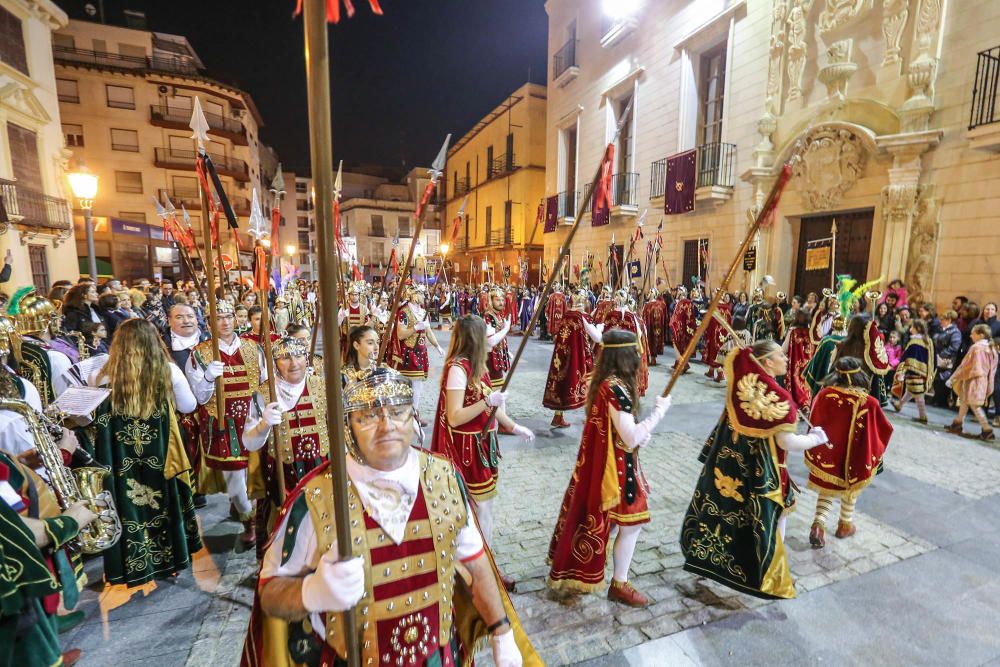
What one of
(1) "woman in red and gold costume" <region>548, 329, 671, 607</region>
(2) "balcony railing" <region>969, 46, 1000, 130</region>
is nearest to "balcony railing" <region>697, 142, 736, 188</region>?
(2) "balcony railing" <region>969, 46, 1000, 130</region>

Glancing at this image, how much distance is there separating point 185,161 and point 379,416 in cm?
3600

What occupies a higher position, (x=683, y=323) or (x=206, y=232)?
(x=206, y=232)

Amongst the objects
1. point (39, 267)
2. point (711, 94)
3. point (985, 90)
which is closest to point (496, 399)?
point (985, 90)

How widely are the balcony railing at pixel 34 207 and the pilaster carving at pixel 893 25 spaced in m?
22.8

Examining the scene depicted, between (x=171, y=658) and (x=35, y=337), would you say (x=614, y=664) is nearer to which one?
(x=171, y=658)

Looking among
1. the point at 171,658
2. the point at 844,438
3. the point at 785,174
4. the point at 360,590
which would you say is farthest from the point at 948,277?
the point at 171,658

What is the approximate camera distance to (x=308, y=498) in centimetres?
155

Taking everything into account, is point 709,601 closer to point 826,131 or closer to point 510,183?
point 826,131

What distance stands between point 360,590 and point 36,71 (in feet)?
77.7

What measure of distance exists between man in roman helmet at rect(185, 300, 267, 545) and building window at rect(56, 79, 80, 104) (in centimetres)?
3362

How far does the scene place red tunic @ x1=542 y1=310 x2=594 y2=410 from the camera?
7750 mm

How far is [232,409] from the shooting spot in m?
4.22

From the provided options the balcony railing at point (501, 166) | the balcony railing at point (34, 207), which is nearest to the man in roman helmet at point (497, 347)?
the balcony railing at point (34, 207)

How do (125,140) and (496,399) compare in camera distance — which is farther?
(125,140)
